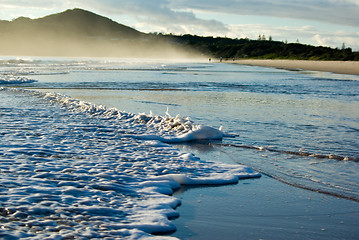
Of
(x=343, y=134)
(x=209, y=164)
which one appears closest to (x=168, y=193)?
(x=209, y=164)

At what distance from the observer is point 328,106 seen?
47.1ft

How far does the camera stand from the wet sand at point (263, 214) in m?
3.87

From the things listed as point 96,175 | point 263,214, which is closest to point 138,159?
point 96,175

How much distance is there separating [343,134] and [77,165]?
236 inches

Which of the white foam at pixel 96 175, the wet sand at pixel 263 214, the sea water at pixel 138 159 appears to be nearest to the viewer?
the wet sand at pixel 263 214

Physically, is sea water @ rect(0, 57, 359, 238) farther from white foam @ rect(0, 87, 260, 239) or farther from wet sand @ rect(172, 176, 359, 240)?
wet sand @ rect(172, 176, 359, 240)

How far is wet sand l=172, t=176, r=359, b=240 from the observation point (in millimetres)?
3873

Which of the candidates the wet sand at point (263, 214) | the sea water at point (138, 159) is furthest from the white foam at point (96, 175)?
the wet sand at point (263, 214)

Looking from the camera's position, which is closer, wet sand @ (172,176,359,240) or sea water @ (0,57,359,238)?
wet sand @ (172,176,359,240)

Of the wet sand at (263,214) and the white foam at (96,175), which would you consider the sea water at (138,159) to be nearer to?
the white foam at (96,175)

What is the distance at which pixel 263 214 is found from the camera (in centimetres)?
438

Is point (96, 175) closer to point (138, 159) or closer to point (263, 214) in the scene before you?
point (138, 159)

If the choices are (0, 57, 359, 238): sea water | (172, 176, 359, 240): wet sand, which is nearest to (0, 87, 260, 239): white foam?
(0, 57, 359, 238): sea water

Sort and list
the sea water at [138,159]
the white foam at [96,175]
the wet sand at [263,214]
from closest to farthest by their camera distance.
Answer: the wet sand at [263,214], the white foam at [96,175], the sea water at [138,159]
